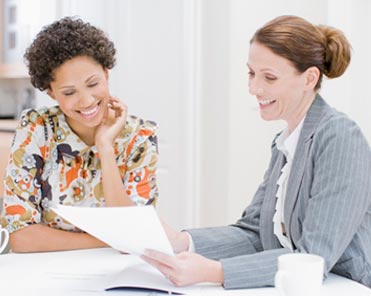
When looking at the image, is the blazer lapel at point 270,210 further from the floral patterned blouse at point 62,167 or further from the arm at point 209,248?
the floral patterned blouse at point 62,167

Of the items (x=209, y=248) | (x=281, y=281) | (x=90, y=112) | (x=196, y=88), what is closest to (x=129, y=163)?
(x=90, y=112)

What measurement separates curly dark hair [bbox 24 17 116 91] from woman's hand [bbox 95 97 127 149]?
0.45 ft

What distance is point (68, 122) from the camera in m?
1.81

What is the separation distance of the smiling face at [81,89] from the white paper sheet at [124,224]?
2.09 feet

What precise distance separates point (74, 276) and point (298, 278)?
0.54 metres

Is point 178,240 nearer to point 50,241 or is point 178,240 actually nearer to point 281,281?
point 50,241

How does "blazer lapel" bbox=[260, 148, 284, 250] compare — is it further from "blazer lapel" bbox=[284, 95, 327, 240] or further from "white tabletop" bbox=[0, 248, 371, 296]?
"white tabletop" bbox=[0, 248, 371, 296]

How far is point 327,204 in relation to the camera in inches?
49.1

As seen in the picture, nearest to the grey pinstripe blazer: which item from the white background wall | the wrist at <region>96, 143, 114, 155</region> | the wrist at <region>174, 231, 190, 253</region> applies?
the wrist at <region>174, 231, 190, 253</region>

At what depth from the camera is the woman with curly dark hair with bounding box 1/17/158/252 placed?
170 cm

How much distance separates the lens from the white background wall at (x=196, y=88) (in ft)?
10.5

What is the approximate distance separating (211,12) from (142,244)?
2.31 meters

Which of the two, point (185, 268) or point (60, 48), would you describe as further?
point (60, 48)

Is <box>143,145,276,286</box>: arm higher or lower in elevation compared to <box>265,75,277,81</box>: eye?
lower
